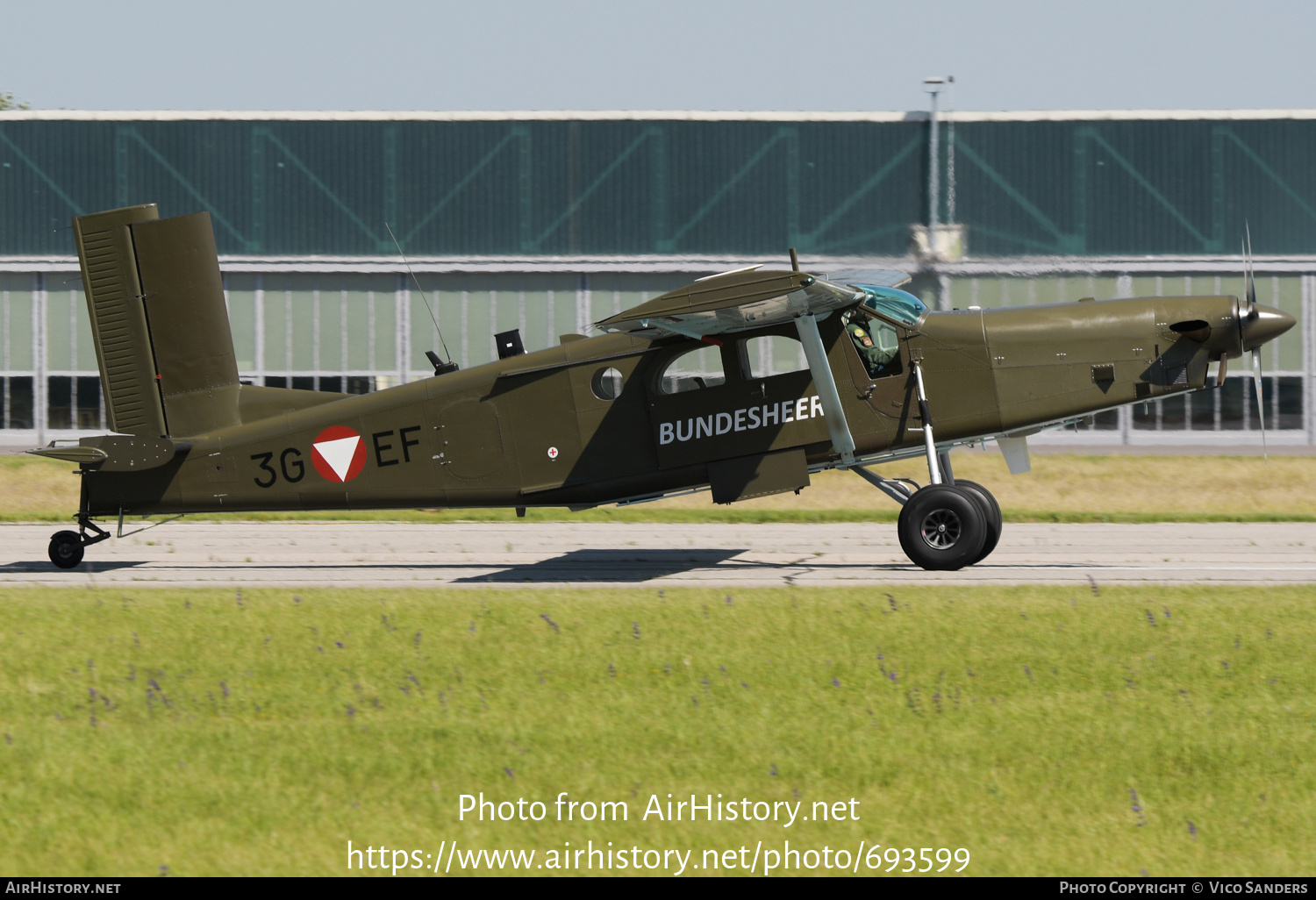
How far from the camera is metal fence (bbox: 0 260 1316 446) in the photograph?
3048cm

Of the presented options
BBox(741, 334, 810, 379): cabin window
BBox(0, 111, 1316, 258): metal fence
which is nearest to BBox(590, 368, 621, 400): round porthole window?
BBox(741, 334, 810, 379): cabin window

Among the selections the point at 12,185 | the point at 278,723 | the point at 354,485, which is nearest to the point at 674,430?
the point at 354,485

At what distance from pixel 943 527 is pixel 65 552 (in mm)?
9374

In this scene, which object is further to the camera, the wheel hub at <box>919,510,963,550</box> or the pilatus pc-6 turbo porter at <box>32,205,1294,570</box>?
the wheel hub at <box>919,510,963,550</box>

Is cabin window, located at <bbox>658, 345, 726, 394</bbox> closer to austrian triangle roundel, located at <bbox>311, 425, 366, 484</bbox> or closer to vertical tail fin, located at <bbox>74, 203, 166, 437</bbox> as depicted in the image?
austrian triangle roundel, located at <bbox>311, 425, 366, 484</bbox>

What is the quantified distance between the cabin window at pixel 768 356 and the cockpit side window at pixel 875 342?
21.7 inches

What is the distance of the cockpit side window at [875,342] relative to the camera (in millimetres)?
12477

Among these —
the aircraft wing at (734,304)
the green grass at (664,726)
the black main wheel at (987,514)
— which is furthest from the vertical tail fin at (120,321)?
the black main wheel at (987,514)

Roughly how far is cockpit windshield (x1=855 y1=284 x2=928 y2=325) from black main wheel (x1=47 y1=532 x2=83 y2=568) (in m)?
8.85

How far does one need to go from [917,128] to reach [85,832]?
2783 cm

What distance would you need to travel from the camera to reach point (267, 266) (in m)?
31.1

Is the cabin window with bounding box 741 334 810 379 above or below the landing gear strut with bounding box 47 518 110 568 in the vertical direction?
above

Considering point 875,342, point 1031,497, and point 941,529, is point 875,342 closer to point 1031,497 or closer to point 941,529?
point 941,529

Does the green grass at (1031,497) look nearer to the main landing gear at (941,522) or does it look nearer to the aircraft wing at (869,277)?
the aircraft wing at (869,277)
